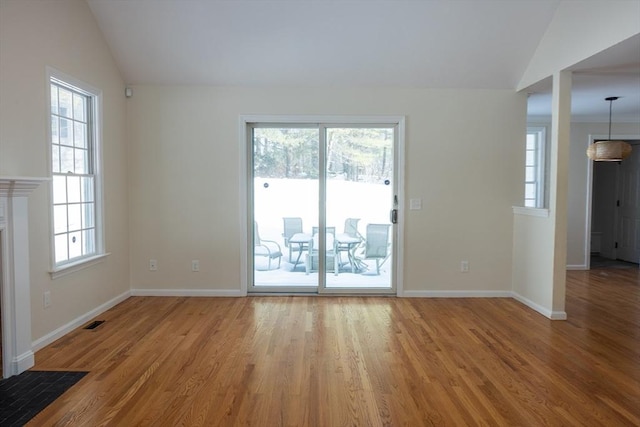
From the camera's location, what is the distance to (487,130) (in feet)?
15.7

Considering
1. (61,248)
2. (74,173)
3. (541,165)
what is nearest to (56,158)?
(74,173)

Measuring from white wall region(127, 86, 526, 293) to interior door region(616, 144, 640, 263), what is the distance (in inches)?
160

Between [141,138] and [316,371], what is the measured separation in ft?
11.4

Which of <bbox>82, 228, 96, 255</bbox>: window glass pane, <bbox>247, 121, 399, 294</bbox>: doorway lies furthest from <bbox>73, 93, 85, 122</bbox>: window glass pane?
<bbox>247, 121, 399, 294</bbox>: doorway

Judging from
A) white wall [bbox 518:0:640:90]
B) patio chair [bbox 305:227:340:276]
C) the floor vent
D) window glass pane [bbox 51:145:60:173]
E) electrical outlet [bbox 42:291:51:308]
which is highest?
white wall [bbox 518:0:640:90]

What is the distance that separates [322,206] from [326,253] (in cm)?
59

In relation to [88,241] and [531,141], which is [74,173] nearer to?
[88,241]

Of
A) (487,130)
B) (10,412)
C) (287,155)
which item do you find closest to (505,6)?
(487,130)

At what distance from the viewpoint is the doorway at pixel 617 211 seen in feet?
23.8

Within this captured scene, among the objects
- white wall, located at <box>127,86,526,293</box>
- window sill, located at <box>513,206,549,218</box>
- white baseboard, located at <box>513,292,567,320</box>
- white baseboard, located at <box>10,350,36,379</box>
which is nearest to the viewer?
white baseboard, located at <box>10,350,36,379</box>

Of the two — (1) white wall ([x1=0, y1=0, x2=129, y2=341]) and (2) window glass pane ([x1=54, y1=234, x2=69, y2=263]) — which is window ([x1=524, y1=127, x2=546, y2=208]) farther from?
(2) window glass pane ([x1=54, y1=234, x2=69, y2=263])

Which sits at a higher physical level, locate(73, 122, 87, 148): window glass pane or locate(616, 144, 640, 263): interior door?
locate(73, 122, 87, 148): window glass pane

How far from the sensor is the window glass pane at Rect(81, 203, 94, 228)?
4023 mm

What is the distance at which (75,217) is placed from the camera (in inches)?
153
